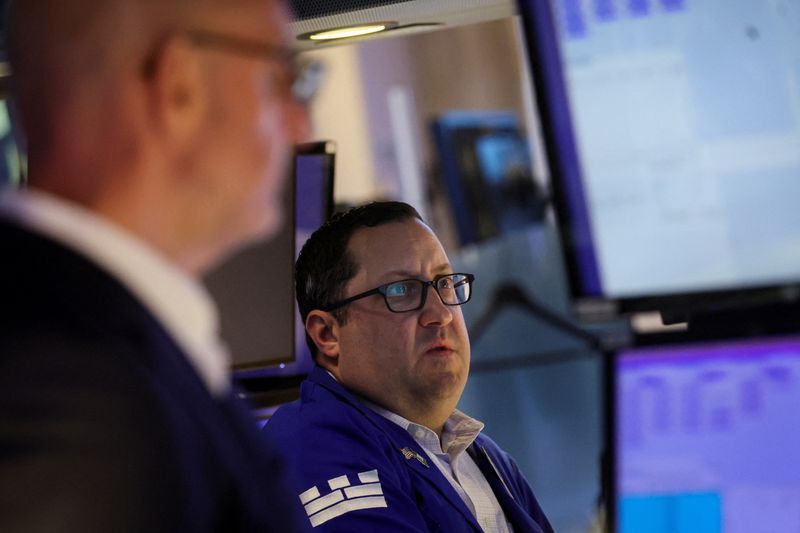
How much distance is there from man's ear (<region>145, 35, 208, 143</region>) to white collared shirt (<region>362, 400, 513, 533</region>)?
1.18 metres

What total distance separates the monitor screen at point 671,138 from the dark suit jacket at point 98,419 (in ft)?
1.41

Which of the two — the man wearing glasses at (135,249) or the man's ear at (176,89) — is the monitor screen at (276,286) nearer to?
the man wearing glasses at (135,249)

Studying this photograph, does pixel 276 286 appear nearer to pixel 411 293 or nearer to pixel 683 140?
pixel 411 293

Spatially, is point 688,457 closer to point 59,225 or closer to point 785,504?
point 785,504

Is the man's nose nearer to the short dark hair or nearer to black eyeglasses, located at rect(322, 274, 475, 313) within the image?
black eyeglasses, located at rect(322, 274, 475, 313)

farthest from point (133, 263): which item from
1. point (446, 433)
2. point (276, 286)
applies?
point (276, 286)

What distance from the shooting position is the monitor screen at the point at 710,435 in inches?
44.8

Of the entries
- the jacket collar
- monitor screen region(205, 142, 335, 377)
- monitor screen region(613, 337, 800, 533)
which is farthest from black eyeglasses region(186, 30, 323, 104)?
monitor screen region(205, 142, 335, 377)

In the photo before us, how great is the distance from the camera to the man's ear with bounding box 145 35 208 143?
92 cm

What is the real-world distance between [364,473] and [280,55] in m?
1.00

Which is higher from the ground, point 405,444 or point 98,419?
point 98,419

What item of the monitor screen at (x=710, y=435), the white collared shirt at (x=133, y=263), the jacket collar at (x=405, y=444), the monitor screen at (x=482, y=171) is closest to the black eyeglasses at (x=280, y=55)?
the white collared shirt at (x=133, y=263)

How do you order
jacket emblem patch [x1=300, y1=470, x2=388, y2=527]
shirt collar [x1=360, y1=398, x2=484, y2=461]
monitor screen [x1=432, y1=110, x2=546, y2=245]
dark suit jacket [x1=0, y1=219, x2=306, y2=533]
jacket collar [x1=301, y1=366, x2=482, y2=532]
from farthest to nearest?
monitor screen [x1=432, y1=110, x2=546, y2=245] < shirt collar [x1=360, y1=398, x2=484, y2=461] < jacket collar [x1=301, y1=366, x2=482, y2=532] < jacket emblem patch [x1=300, y1=470, x2=388, y2=527] < dark suit jacket [x1=0, y1=219, x2=306, y2=533]

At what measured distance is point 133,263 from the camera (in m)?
0.87
